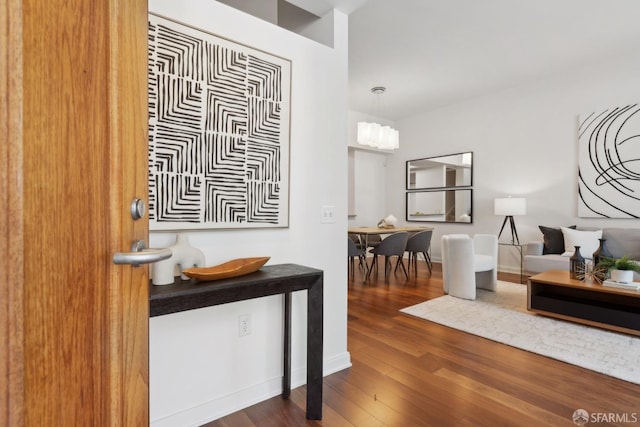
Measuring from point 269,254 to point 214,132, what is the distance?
0.74 meters

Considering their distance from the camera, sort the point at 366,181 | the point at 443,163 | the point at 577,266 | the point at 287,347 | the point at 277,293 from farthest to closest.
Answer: the point at 366,181, the point at 443,163, the point at 577,266, the point at 287,347, the point at 277,293

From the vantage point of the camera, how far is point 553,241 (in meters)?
4.53

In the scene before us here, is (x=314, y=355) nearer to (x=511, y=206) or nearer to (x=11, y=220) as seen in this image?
(x=11, y=220)

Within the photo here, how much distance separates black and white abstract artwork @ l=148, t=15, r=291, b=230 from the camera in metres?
1.52

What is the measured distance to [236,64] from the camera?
175cm

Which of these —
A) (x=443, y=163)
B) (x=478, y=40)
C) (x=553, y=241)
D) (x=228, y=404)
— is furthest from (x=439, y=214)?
(x=228, y=404)

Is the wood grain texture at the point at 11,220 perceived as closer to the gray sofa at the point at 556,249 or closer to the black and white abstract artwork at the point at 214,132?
the black and white abstract artwork at the point at 214,132

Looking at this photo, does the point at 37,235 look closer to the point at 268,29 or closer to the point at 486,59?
the point at 268,29

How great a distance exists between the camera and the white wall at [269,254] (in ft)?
5.18

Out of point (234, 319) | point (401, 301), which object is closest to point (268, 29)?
point (234, 319)

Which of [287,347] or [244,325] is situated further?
[287,347]

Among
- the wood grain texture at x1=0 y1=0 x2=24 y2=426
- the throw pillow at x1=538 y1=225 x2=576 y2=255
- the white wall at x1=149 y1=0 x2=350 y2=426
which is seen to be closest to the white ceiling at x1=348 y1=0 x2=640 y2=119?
the white wall at x1=149 y1=0 x2=350 y2=426

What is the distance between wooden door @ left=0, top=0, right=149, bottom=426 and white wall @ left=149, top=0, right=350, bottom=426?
0.99m

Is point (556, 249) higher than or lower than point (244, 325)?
higher
